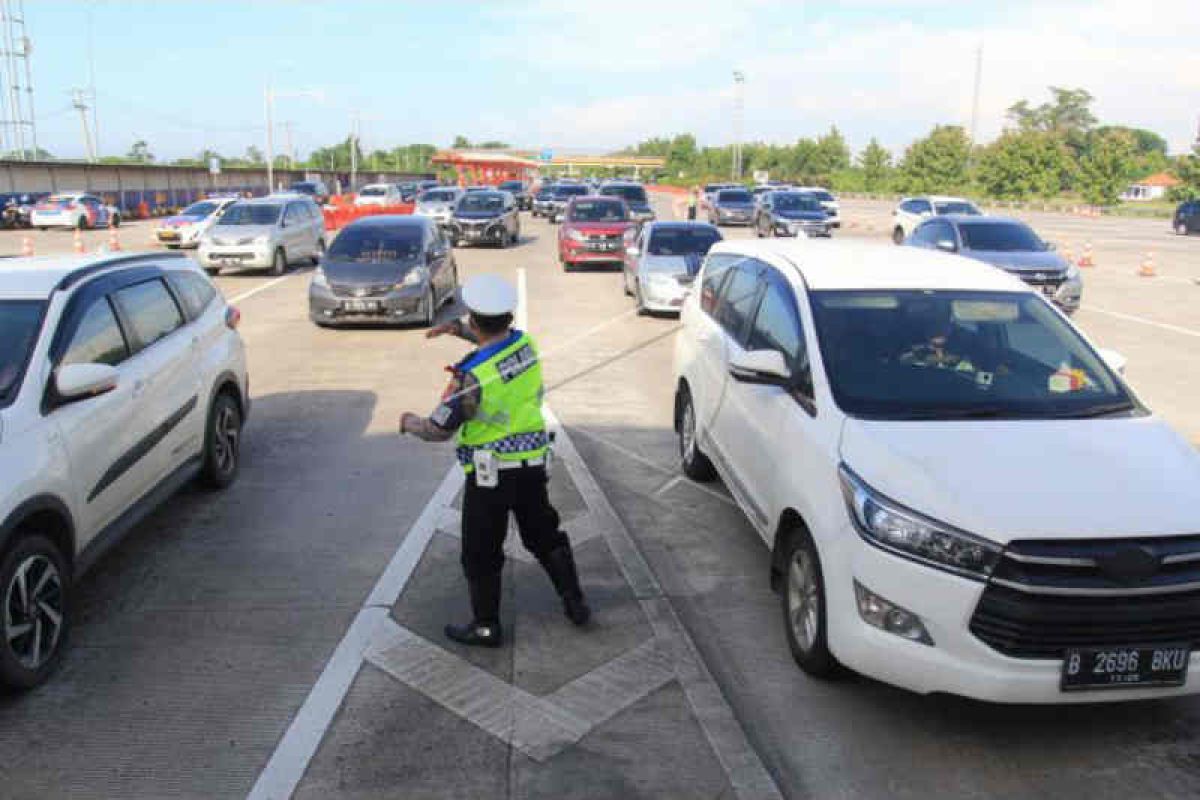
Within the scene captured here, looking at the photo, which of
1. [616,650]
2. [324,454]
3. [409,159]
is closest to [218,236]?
[324,454]

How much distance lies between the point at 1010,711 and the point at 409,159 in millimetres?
175466

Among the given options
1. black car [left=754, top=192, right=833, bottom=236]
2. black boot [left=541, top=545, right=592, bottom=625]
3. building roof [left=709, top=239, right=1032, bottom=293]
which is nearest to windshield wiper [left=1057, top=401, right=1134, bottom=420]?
building roof [left=709, top=239, right=1032, bottom=293]

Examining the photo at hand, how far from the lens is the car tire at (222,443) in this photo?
6965 mm

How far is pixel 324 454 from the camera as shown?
26.7 feet

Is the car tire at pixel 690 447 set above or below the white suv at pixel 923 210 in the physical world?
below

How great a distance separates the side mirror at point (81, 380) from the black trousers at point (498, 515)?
1.92 m

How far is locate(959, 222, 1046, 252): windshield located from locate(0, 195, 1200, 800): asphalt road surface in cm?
1116

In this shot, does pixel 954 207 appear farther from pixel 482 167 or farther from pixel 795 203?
pixel 482 167

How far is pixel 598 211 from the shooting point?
24.2m

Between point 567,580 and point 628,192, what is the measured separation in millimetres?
29963

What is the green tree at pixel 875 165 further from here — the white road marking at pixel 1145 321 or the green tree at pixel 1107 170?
the white road marking at pixel 1145 321

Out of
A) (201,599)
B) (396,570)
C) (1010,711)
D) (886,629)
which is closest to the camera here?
(886,629)

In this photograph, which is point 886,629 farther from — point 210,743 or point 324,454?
point 324,454

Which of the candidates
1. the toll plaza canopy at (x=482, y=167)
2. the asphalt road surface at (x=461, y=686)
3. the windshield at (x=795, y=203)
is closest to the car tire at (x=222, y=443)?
the asphalt road surface at (x=461, y=686)
